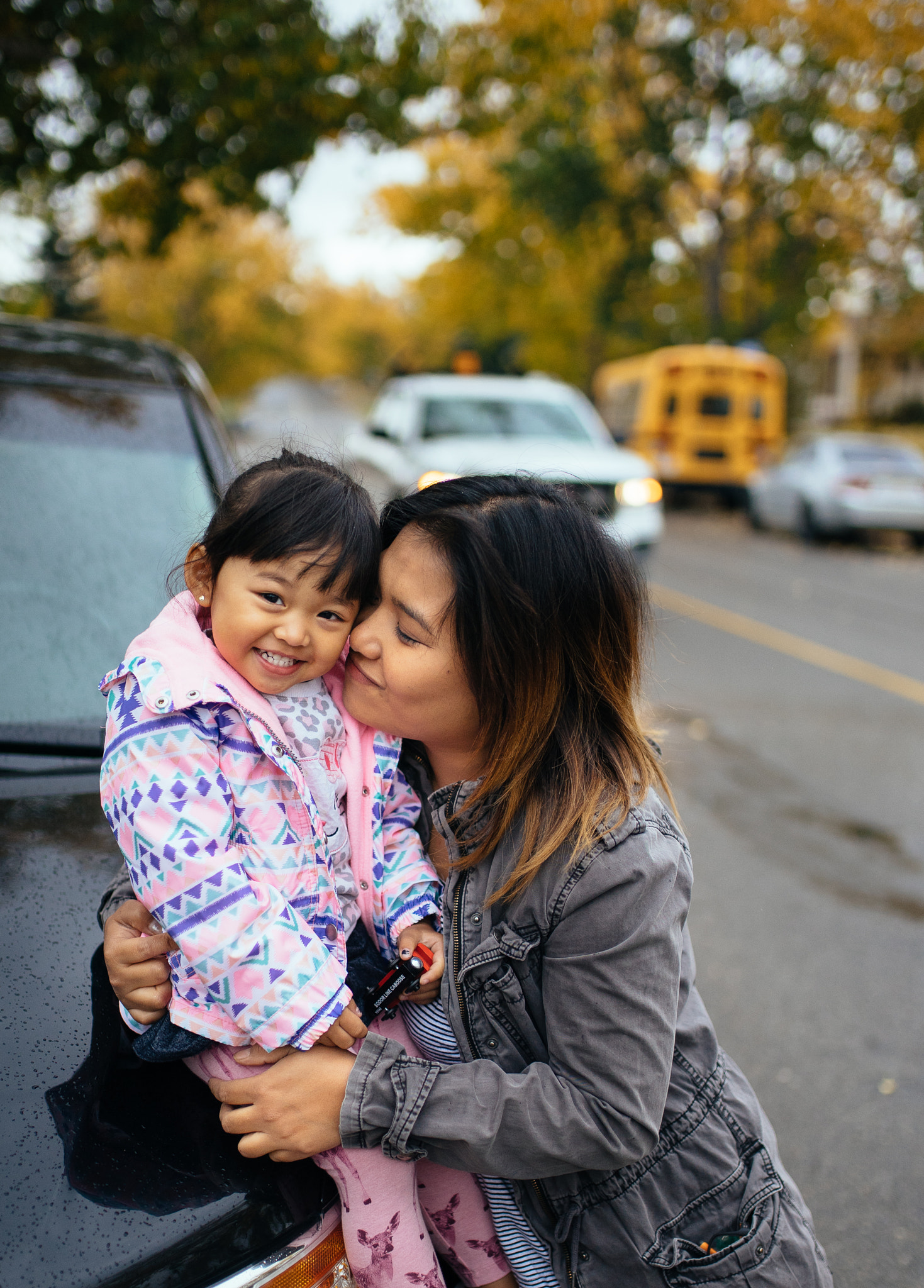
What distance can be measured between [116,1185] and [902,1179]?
220 centimetres

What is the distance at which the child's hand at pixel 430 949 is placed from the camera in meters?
1.57

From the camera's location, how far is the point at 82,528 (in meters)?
2.40

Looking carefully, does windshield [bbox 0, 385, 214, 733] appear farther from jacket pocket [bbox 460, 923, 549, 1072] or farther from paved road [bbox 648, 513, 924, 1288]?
paved road [bbox 648, 513, 924, 1288]

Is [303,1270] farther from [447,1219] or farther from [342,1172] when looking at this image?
[447,1219]

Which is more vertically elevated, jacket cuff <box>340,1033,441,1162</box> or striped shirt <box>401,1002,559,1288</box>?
jacket cuff <box>340,1033,441,1162</box>

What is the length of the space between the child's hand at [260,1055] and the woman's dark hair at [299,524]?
623 millimetres

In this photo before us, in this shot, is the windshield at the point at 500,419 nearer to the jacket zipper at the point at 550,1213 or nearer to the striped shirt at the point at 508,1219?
the striped shirt at the point at 508,1219

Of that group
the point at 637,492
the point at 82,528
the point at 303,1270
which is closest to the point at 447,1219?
the point at 303,1270

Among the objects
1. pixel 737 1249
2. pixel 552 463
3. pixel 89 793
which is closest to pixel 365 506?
pixel 89 793

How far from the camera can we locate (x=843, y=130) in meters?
20.9

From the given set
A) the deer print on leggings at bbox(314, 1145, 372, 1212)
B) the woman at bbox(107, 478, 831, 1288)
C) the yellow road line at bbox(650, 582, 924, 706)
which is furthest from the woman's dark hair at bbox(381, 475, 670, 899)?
the yellow road line at bbox(650, 582, 924, 706)

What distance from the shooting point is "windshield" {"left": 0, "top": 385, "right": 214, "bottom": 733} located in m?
2.17

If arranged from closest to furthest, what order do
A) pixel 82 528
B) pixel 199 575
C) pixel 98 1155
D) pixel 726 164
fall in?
pixel 98 1155, pixel 199 575, pixel 82 528, pixel 726 164

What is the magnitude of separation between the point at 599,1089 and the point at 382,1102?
10.8 inches
